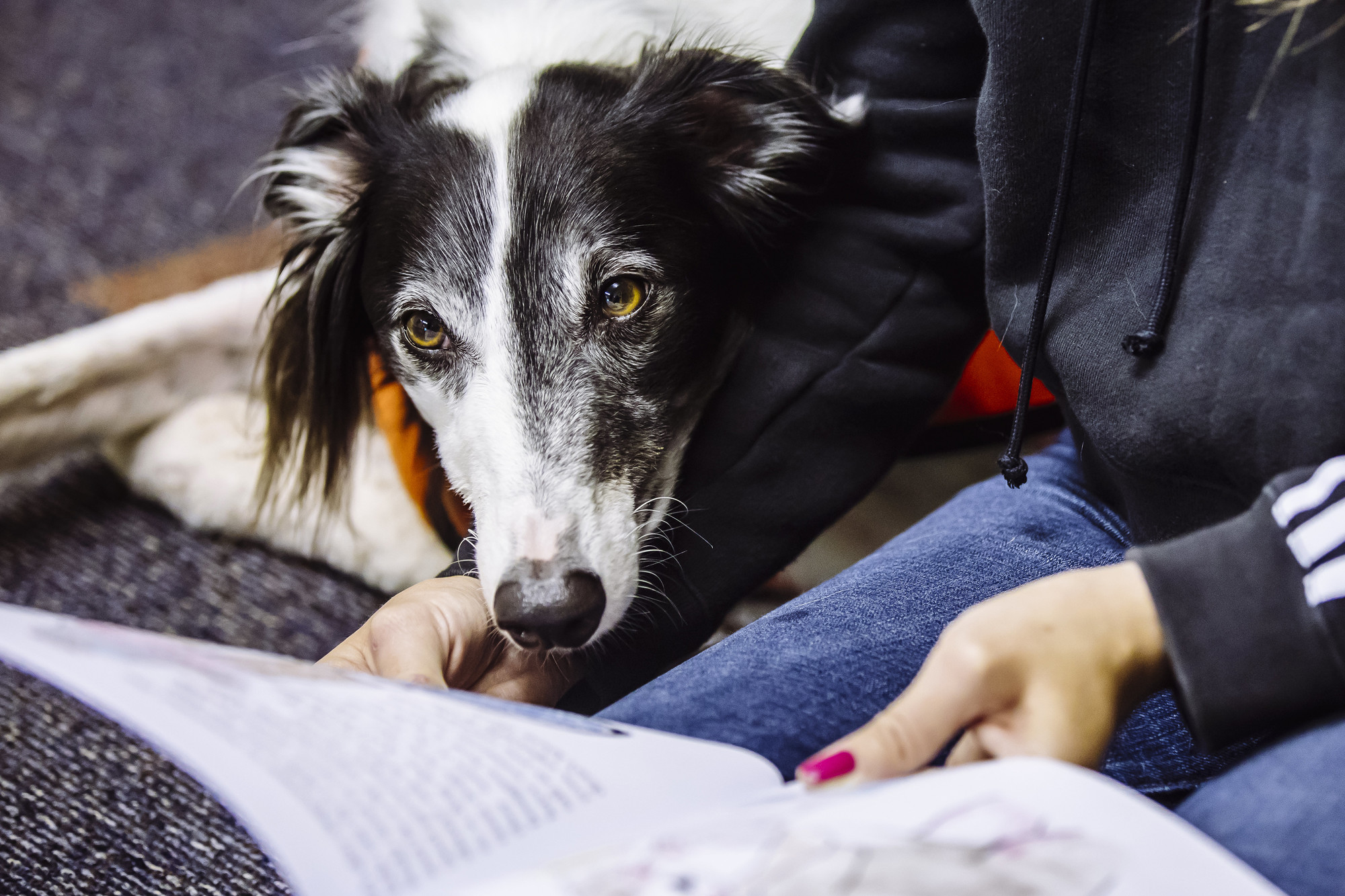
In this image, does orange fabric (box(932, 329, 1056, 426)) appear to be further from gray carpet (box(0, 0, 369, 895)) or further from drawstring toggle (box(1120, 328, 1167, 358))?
gray carpet (box(0, 0, 369, 895))

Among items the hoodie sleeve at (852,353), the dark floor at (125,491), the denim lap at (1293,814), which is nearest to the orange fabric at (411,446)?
the dark floor at (125,491)

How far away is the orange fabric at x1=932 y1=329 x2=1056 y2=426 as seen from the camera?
1141mm

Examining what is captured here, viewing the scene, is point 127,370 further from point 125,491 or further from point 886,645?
point 886,645

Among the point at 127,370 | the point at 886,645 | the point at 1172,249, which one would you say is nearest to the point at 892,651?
the point at 886,645

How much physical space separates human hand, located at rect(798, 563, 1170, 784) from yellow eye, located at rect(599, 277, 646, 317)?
22.3 inches

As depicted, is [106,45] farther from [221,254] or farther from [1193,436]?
[1193,436]

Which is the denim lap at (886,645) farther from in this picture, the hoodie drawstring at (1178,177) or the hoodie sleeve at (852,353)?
the hoodie drawstring at (1178,177)

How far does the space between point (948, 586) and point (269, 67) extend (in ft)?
6.72

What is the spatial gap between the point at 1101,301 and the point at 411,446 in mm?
848

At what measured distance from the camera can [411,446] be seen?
4.18 feet

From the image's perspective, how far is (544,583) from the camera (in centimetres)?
87

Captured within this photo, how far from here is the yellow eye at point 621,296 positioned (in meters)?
1.05

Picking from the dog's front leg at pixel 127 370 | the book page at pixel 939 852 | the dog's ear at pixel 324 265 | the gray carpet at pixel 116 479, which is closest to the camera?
the book page at pixel 939 852

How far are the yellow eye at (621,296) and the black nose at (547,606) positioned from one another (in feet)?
1.01
